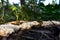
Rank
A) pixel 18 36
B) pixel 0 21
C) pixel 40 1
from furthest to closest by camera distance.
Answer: pixel 40 1, pixel 0 21, pixel 18 36

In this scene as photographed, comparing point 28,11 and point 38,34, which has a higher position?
point 28,11

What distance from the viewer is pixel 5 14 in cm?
373

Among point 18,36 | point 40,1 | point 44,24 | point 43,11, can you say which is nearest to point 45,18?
point 43,11

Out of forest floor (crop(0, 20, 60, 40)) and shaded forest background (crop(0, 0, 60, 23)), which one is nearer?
forest floor (crop(0, 20, 60, 40))

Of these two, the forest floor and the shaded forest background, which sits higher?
the shaded forest background

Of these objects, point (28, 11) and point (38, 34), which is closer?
point (38, 34)

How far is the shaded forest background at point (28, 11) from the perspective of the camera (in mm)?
3643

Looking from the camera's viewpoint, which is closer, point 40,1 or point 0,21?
point 0,21

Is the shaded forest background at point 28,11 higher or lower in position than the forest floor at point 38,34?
higher

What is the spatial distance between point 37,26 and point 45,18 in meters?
0.93

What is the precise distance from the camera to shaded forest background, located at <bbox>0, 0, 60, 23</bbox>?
12.0ft

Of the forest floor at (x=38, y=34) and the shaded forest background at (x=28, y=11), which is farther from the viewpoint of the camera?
the shaded forest background at (x=28, y=11)

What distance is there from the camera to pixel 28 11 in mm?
3654

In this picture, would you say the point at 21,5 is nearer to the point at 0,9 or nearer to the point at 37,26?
the point at 0,9
